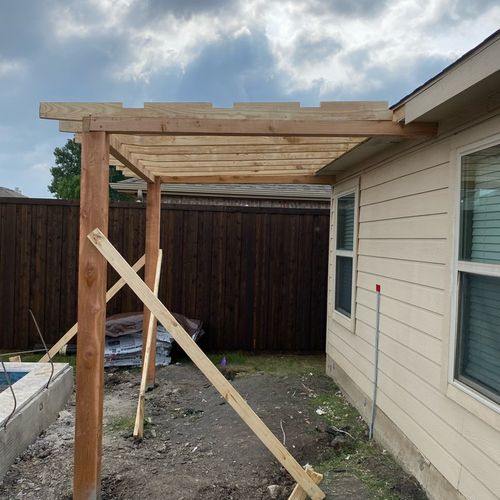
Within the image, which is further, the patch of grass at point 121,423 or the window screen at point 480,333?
the patch of grass at point 121,423

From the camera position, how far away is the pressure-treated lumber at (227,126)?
277cm

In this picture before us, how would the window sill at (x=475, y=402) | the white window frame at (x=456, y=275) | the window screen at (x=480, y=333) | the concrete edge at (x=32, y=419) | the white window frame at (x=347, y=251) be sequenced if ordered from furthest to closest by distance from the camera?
the white window frame at (x=347, y=251), the concrete edge at (x=32, y=419), the white window frame at (x=456, y=275), the window screen at (x=480, y=333), the window sill at (x=475, y=402)

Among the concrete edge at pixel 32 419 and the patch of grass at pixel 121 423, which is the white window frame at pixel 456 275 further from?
the concrete edge at pixel 32 419

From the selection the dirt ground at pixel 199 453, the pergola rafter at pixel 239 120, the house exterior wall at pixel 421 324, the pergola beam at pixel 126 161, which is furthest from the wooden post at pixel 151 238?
the house exterior wall at pixel 421 324

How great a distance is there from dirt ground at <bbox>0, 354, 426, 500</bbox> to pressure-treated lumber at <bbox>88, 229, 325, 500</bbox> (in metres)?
0.40

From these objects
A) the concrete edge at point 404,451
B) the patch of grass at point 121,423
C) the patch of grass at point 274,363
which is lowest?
the patch of grass at point 274,363

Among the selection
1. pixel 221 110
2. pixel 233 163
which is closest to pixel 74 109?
pixel 221 110

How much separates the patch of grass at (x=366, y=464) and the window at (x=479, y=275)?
3.10ft

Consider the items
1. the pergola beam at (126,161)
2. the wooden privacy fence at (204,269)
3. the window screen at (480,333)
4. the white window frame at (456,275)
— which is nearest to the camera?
the window screen at (480,333)

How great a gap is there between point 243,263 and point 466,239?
14.8ft

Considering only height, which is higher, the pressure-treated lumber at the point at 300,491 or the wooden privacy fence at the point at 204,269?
the wooden privacy fence at the point at 204,269

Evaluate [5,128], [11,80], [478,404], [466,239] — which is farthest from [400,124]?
[5,128]

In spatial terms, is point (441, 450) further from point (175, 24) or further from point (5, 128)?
point (5, 128)

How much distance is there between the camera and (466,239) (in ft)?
8.54
